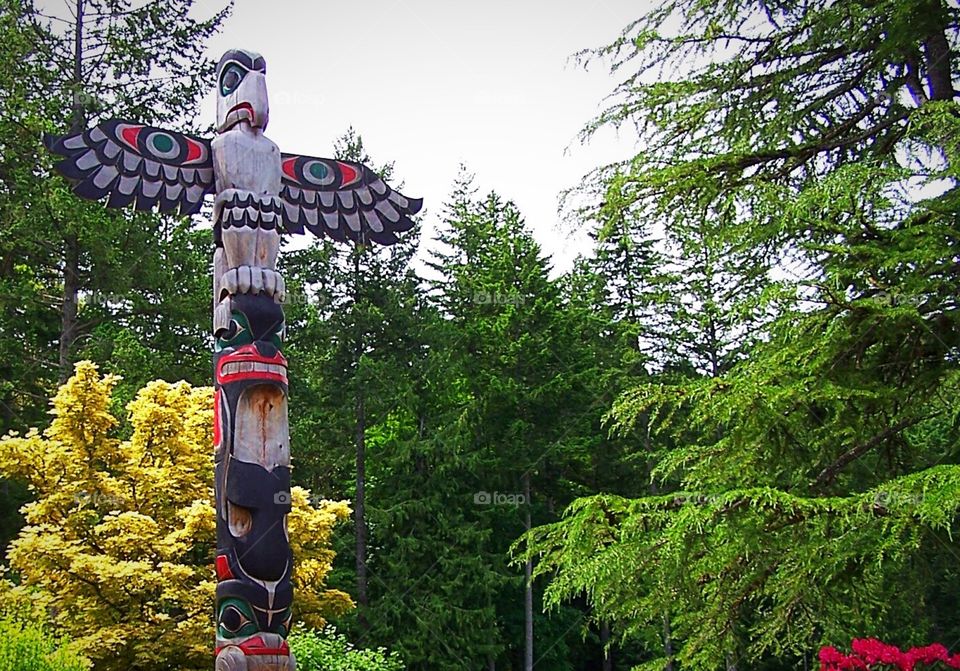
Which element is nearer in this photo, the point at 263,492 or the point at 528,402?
the point at 263,492

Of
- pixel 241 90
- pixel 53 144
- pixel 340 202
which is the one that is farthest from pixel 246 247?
pixel 53 144

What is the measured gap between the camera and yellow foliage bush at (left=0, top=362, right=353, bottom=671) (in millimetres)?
10023

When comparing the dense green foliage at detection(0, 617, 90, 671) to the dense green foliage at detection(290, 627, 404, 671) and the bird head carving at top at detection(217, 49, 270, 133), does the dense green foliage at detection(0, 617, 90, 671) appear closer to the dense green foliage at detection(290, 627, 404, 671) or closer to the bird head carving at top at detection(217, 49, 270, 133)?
the dense green foliage at detection(290, 627, 404, 671)

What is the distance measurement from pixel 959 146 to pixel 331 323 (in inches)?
601

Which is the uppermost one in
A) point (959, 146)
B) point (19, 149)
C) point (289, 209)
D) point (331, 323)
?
point (19, 149)

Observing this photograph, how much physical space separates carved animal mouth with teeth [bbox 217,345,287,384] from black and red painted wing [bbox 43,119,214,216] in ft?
3.79

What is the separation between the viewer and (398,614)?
18.2 m

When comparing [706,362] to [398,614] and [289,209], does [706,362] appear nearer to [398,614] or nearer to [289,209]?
[398,614]

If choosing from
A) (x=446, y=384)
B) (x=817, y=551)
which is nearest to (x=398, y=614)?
(x=446, y=384)

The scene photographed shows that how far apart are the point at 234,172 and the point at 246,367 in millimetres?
1478

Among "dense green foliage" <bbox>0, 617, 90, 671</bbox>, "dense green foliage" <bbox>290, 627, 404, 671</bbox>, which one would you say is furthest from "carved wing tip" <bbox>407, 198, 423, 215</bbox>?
"dense green foliage" <bbox>290, 627, 404, 671</bbox>

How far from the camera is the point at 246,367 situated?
6.23m

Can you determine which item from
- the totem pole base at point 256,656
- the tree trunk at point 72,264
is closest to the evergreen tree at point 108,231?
the tree trunk at point 72,264

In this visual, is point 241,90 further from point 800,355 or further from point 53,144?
point 800,355
